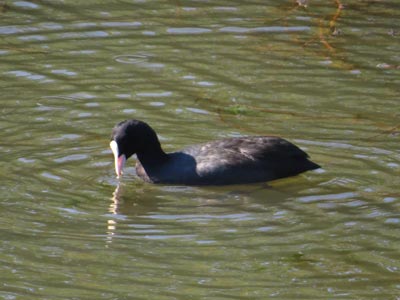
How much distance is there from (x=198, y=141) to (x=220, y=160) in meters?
0.75

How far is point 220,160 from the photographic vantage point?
9805 millimetres

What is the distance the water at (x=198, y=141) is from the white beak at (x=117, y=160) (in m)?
0.13

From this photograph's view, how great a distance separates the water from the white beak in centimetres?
13

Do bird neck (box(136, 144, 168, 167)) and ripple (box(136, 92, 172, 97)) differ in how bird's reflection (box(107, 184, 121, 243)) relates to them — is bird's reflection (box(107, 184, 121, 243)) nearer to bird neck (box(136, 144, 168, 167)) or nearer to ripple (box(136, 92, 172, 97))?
bird neck (box(136, 144, 168, 167))

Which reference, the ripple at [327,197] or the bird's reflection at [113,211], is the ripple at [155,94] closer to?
the bird's reflection at [113,211]

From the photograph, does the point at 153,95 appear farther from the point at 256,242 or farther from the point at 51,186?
the point at 256,242

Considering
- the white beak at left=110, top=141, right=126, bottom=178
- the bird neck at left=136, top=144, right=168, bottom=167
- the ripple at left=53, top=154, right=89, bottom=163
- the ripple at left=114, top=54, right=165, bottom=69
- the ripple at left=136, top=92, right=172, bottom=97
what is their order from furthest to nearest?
the ripple at left=114, top=54, right=165, bottom=69 → the ripple at left=136, top=92, right=172, bottom=97 → the ripple at left=53, top=154, right=89, bottom=163 → the bird neck at left=136, top=144, right=168, bottom=167 → the white beak at left=110, top=141, right=126, bottom=178

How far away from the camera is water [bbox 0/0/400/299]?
7.64 meters

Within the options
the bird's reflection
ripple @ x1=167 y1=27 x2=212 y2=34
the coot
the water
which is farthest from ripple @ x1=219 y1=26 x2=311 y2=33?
the bird's reflection

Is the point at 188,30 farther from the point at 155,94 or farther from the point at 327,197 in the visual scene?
the point at 327,197

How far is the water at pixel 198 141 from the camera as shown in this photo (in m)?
7.64

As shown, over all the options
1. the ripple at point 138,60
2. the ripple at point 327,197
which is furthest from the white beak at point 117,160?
the ripple at point 138,60

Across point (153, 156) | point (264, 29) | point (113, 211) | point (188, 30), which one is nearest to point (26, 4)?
point (188, 30)

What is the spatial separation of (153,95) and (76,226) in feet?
10.3
